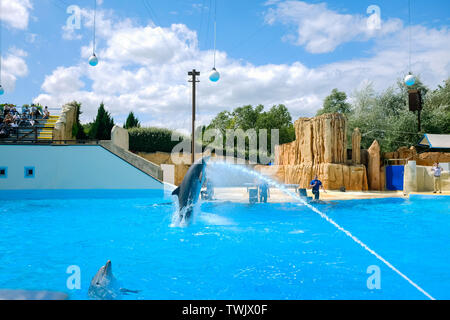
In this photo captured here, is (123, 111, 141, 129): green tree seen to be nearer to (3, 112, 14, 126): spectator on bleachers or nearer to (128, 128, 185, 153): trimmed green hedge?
(128, 128, 185, 153): trimmed green hedge

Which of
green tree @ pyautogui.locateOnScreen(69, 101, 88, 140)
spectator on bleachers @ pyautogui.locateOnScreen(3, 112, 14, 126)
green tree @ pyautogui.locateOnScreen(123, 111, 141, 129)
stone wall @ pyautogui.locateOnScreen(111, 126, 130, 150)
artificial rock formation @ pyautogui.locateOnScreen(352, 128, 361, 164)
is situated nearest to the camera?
artificial rock formation @ pyautogui.locateOnScreen(352, 128, 361, 164)

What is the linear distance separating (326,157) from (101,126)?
17256mm

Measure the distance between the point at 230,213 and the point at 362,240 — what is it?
437 cm

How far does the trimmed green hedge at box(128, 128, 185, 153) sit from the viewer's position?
87.5 feet

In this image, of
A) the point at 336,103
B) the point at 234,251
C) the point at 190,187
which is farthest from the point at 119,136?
the point at 336,103

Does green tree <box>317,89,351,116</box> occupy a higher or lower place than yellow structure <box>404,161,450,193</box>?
higher

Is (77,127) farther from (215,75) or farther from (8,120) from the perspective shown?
(215,75)

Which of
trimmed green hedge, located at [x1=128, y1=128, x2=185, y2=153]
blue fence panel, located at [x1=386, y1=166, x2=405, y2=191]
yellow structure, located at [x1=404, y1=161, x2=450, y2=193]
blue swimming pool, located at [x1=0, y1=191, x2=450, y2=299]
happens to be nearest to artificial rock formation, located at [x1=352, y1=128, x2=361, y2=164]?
blue fence panel, located at [x1=386, y1=166, x2=405, y2=191]

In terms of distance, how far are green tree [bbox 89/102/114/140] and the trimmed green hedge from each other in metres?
1.73

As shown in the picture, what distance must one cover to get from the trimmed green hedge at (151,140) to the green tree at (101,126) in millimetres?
1733

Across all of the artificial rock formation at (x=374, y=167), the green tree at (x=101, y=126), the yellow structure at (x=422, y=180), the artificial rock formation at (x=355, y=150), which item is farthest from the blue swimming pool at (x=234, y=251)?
the green tree at (x=101, y=126)

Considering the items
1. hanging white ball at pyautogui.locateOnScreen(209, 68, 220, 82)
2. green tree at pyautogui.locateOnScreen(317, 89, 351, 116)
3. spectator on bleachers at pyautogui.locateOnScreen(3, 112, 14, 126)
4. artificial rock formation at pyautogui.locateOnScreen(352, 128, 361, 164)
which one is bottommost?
artificial rock formation at pyautogui.locateOnScreen(352, 128, 361, 164)

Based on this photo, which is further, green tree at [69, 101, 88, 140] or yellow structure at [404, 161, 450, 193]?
green tree at [69, 101, 88, 140]

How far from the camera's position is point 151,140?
1062 inches
